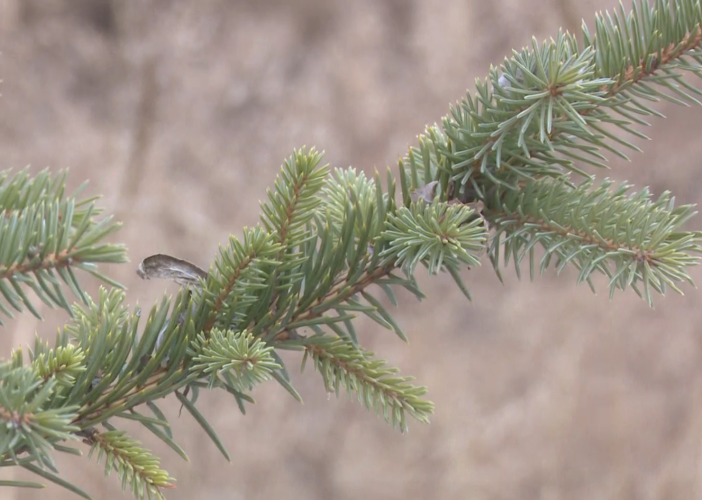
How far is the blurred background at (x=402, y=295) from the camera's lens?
874mm

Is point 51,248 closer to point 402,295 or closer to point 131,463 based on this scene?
point 131,463

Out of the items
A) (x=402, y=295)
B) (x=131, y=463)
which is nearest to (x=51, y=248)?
(x=131, y=463)

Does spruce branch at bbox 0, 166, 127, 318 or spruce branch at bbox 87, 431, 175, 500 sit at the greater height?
spruce branch at bbox 0, 166, 127, 318

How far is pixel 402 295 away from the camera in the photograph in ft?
2.85

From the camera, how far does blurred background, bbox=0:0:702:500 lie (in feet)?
2.87

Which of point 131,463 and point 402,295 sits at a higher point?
point 402,295

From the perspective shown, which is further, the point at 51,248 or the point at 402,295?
the point at 402,295

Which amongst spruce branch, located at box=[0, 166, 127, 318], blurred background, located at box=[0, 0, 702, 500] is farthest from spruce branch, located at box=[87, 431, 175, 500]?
blurred background, located at box=[0, 0, 702, 500]

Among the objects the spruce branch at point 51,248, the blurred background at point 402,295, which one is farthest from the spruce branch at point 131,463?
the blurred background at point 402,295

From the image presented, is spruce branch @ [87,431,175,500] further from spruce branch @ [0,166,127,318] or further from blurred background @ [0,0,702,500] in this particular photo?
blurred background @ [0,0,702,500]

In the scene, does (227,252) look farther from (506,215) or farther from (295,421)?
(295,421)

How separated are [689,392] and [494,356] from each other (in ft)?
0.93

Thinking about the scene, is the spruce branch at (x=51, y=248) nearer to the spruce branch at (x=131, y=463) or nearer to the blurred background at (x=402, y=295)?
the spruce branch at (x=131, y=463)

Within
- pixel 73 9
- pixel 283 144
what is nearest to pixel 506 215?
pixel 283 144
